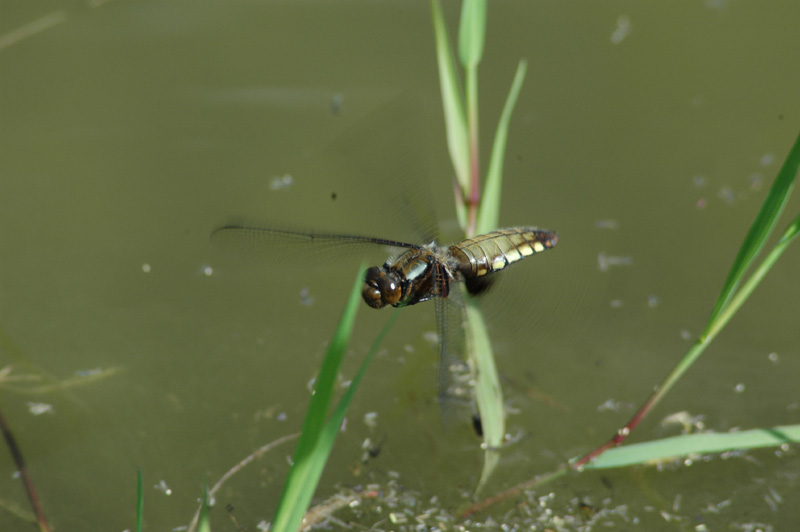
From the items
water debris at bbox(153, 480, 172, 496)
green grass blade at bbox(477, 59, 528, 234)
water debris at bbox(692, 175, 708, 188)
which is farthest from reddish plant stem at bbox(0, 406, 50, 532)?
water debris at bbox(692, 175, 708, 188)

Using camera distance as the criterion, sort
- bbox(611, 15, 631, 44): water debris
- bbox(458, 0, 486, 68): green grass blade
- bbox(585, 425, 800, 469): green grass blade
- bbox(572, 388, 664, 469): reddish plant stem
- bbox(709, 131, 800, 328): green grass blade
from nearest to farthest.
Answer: bbox(709, 131, 800, 328): green grass blade → bbox(585, 425, 800, 469): green grass blade → bbox(572, 388, 664, 469): reddish plant stem → bbox(458, 0, 486, 68): green grass blade → bbox(611, 15, 631, 44): water debris

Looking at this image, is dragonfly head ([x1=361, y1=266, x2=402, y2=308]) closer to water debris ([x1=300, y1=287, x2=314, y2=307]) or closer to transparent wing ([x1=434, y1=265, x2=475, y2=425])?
transparent wing ([x1=434, y1=265, x2=475, y2=425])

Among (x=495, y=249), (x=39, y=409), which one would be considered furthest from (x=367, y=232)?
(x=39, y=409)

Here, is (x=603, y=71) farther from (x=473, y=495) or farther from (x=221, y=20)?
(x=473, y=495)

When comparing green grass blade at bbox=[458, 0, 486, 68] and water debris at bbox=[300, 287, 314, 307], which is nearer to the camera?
green grass blade at bbox=[458, 0, 486, 68]

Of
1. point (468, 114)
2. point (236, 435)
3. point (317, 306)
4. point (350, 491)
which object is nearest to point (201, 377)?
point (236, 435)

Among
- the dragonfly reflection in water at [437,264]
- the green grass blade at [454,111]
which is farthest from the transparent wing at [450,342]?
the green grass blade at [454,111]
